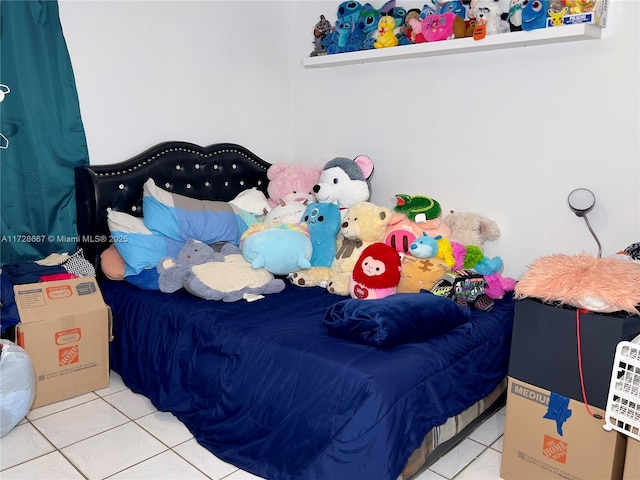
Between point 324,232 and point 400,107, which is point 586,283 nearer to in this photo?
point 324,232

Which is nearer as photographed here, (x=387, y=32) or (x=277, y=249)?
(x=277, y=249)

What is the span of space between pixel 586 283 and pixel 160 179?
223 centimetres

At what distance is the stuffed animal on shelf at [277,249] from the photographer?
264 centimetres

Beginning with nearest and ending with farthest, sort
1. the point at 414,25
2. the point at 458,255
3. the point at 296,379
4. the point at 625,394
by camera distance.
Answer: the point at 625,394, the point at 296,379, the point at 458,255, the point at 414,25

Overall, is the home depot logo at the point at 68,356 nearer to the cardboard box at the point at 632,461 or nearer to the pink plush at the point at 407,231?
→ the pink plush at the point at 407,231

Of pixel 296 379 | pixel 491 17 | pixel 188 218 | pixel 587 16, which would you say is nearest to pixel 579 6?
pixel 587 16

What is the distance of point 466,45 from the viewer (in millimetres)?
2613

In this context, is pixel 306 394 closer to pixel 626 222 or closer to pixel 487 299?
pixel 487 299

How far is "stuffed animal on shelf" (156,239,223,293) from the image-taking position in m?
2.59

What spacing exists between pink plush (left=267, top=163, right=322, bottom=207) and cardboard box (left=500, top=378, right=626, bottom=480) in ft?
5.70

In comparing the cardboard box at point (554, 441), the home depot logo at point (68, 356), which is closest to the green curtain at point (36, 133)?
the home depot logo at point (68, 356)

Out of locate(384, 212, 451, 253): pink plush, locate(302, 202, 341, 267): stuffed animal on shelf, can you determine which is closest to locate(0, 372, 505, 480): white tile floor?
locate(384, 212, 451, 253): pink plush

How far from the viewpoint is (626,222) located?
2379mm

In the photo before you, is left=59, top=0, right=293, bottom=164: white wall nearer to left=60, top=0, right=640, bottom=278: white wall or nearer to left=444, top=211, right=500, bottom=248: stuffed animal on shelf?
left=60, top=0, right=640, bottom=278: white wall
